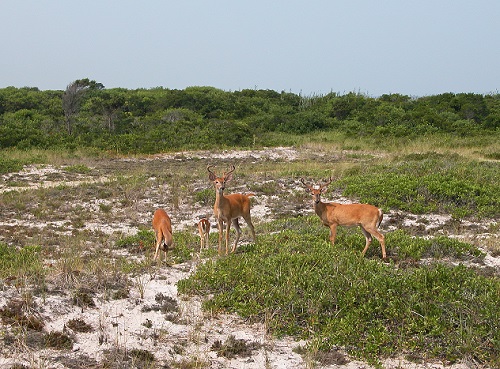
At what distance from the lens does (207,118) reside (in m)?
41.4

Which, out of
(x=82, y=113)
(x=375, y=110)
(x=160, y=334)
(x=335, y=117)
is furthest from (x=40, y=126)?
(x=160, y=334)

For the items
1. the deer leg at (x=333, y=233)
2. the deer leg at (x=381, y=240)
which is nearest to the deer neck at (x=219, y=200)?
the deer leg at (x=333, y=233)

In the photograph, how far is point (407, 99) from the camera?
50750 millimetres

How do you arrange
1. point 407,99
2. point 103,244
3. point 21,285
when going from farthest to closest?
point 407,99 < point 103,244 < point 21,285

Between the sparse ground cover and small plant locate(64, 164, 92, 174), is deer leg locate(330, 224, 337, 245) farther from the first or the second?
small plant locate(64, 164, 92, 174)

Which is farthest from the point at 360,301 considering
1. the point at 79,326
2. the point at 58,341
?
the point at 58,341

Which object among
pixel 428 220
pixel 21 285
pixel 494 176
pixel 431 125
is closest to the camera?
pixel 21 285

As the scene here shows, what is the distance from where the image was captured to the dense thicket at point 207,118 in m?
31.0

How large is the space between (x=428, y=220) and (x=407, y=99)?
40.4m

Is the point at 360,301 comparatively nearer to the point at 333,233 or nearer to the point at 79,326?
the point at 333,233

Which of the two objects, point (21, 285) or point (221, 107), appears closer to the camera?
point (21, 285)

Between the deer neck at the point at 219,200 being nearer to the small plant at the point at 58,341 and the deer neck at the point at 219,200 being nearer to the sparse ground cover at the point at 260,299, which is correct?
the sparse ground cover at the point at 260,299

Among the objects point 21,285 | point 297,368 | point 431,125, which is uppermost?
point 431,125

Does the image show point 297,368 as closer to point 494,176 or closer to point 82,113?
point 494,176
